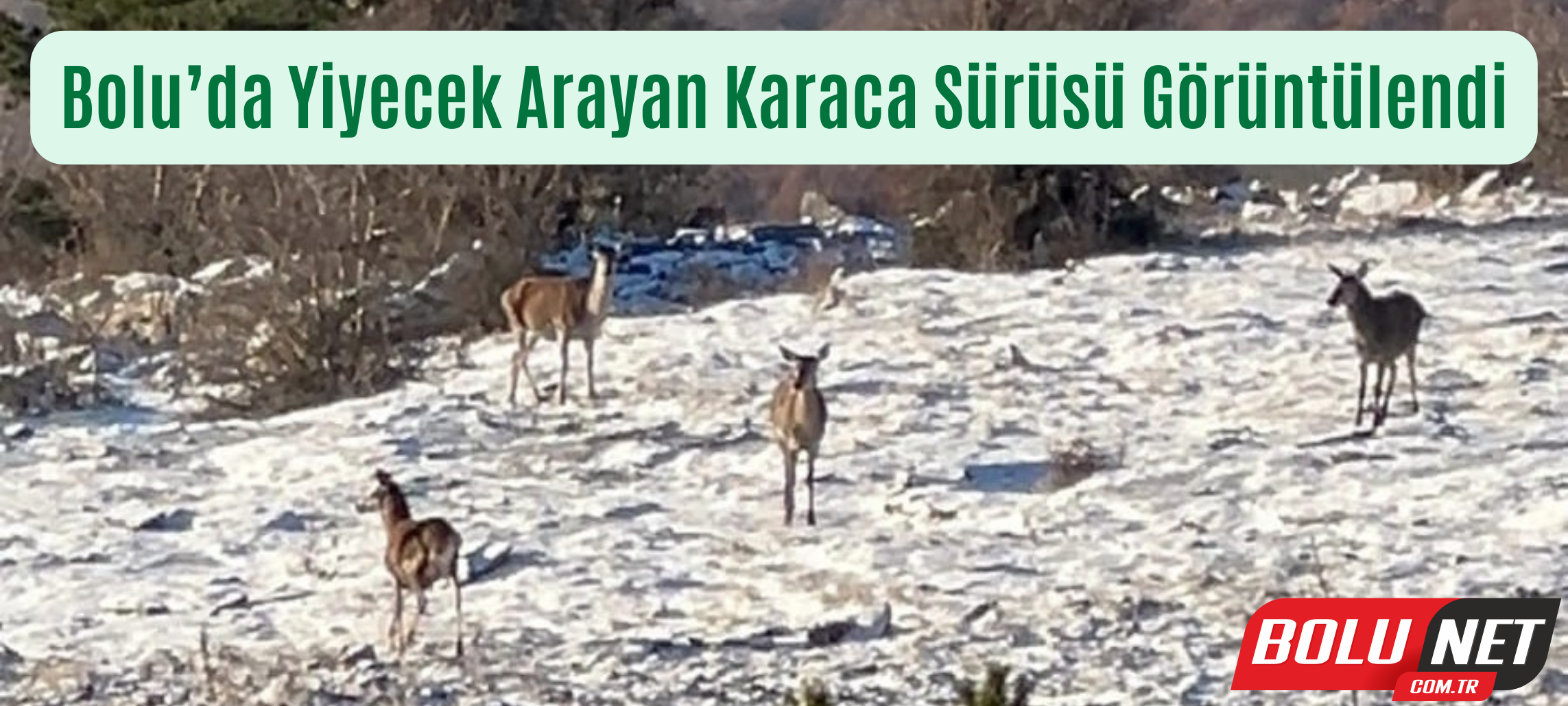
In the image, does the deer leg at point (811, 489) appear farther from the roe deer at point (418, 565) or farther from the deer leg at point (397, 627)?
the deer leg at point (397, 627)

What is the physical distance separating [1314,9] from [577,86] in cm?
3328

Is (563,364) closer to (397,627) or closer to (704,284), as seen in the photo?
(704,284)

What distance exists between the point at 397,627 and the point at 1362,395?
5428mm

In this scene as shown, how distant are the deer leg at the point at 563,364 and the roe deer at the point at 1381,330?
4.37 meters

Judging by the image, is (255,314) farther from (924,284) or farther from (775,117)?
(775,117)

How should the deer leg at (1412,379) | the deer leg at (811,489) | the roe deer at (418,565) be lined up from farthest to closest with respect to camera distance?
the deer leg at (1412,379), the deer leg at (811,489), the roe deer at (418,565)

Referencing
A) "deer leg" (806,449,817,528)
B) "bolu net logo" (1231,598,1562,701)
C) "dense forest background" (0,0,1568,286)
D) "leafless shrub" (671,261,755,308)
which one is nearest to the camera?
"bolu net logo" (1231,598,1562,701)

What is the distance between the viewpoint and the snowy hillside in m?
11.3

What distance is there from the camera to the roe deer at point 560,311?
17.3 metres

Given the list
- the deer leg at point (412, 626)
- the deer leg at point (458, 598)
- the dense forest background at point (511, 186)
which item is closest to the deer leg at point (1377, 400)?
the deer leg at point (458, 598)

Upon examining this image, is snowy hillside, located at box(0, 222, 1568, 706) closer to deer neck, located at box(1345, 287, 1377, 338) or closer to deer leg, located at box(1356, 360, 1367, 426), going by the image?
deer leg, located at box(1356, 360, 1367, 426)

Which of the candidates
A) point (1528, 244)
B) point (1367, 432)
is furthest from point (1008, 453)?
point (1528, 244)

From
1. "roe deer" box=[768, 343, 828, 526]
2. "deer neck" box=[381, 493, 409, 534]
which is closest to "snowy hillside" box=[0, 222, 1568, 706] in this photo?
"roe deer" box=[768, 343, 828, 526]

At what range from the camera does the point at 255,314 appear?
1877cm
